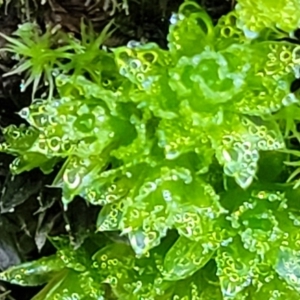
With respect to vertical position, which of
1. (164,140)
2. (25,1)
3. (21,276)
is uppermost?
(25,1)

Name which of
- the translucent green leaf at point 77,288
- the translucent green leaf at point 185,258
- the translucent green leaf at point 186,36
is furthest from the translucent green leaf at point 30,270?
the translucent green leaf at point 186,36

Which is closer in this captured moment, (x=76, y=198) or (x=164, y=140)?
(x=164, y=140)

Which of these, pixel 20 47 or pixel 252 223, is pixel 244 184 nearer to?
pixel 252 223

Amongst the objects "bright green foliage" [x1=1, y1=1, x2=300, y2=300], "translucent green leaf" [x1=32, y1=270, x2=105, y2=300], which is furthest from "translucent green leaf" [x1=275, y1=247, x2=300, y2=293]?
"translucent green leaf" [x1=32, y1=270, x2=105, y2=300]

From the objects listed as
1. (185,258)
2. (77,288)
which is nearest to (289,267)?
(185,258)

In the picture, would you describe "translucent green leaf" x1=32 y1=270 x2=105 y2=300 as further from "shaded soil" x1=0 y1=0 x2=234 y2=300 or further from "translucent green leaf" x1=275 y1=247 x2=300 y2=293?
"translucent green leaf" x1=275 y1=247 x2=300 y2=293

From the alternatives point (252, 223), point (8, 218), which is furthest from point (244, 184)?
point (8, 218)

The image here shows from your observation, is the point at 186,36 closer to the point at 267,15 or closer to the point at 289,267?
the point at 267,15

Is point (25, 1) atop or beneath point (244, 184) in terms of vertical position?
atop
